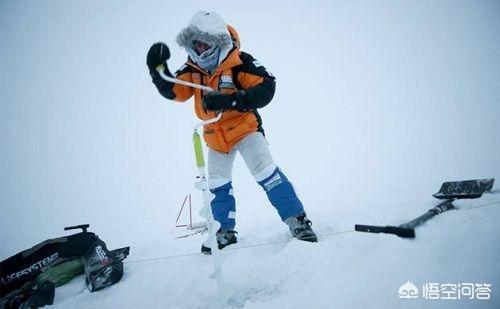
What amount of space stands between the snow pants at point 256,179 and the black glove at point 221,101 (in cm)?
68

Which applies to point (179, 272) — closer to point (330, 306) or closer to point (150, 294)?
point (150, 294)

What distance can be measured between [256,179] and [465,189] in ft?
9.13

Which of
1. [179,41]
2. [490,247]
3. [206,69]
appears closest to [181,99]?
[206,69]

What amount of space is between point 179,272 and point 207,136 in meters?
1.50

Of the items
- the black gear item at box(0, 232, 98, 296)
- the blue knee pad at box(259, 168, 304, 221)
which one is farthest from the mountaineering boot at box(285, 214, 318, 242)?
the black gear item at box(0, 232, 98, 296)

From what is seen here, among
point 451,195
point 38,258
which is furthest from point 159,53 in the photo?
point 451,195

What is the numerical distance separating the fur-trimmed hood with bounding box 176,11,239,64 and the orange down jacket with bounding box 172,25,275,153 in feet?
0.30

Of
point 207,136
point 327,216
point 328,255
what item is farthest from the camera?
point 327,216

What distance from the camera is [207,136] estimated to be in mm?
3139

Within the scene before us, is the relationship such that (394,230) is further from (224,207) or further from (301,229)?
(224,207)

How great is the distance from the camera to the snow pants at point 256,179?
2758mm

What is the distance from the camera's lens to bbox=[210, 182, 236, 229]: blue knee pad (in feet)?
9.95

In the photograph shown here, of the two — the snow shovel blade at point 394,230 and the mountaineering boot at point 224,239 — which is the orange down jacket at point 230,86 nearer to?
the mountaineering boot at point 224,239

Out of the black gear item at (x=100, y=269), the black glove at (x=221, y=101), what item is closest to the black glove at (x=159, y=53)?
the black glove at (x=221, y=101)
